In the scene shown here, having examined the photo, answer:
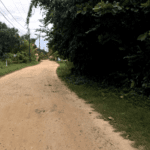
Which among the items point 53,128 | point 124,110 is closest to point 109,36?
point 124,110

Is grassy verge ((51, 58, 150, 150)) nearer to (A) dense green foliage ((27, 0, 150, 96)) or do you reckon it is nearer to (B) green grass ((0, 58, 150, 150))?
(B) green grass ((0, 58, 150, 150))

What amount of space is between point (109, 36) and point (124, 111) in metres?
3.21

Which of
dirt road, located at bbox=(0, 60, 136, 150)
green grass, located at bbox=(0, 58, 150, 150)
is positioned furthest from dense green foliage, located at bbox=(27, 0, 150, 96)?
dirt road, located at bbox=(0, 60, 136, 150)

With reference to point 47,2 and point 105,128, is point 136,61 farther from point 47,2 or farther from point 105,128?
point 47,2

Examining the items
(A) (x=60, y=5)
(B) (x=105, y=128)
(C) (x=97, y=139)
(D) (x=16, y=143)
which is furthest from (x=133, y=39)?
(D) (x=16, y=143)

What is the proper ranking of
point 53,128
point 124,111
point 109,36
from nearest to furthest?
point 53,128, point 124,111, point 109,36

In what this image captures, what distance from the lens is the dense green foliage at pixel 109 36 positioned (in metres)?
6.16

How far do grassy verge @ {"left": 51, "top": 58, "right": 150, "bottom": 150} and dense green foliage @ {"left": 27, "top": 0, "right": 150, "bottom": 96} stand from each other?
849 mm

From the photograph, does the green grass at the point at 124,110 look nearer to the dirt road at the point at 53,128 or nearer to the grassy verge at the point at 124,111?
the grassy verge at the point at 124,111

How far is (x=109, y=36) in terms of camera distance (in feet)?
23.1

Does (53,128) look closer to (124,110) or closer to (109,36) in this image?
(124,110)

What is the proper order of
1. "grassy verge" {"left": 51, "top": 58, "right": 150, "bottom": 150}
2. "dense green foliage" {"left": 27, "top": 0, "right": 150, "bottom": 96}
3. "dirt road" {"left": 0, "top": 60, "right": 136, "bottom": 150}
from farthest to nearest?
"dense green foliage" {"left": 27, "top": 0, "right": 150, "bottom": 96} → "grassy verge" {"left": 51, "top": 58, "right": 150, "bottom": 150} → "dirt road" {"left": 0, "top": 60, "right": 136, "bottom": 150}

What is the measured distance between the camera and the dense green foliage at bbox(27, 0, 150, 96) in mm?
6156

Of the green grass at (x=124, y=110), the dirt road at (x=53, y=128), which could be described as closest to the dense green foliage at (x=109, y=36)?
the green grass at (x=124, y=110)
